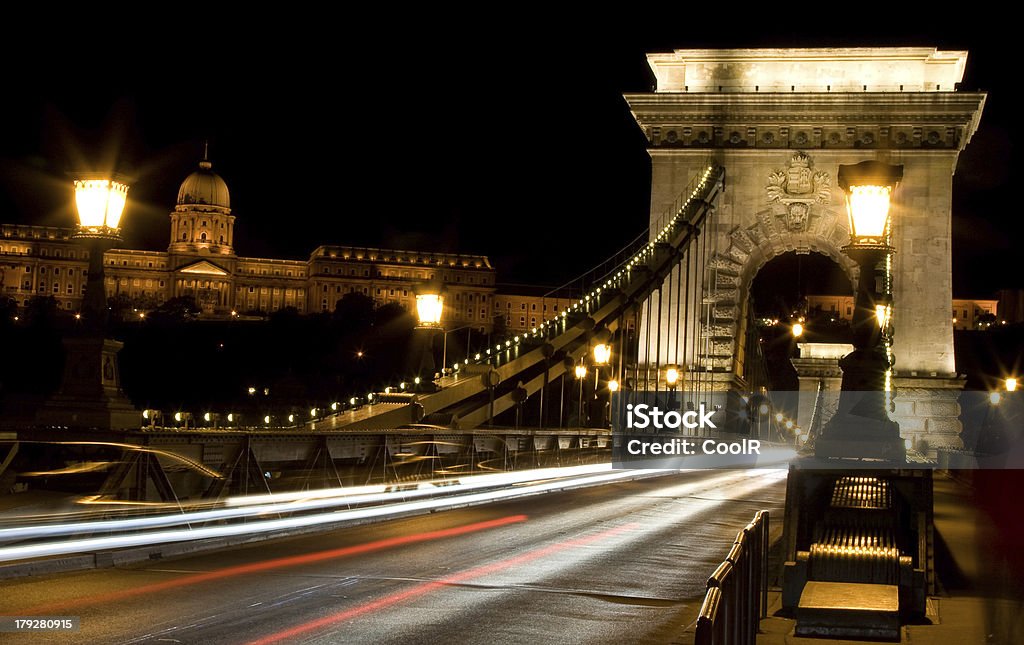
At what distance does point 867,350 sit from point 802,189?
37.7 metres

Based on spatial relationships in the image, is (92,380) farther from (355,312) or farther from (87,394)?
(355,312)

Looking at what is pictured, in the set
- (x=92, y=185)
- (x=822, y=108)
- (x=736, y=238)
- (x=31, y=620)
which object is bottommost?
(x=31, y=620)

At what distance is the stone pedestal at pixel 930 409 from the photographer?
4594 centimetres

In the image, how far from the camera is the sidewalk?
10.8m

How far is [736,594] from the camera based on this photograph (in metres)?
7.00

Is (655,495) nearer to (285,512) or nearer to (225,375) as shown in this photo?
(285,512)

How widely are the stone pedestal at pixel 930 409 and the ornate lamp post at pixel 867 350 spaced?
34.1 m

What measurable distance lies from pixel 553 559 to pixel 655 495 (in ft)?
42.1

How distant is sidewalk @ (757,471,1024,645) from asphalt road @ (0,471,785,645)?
0.95 metres

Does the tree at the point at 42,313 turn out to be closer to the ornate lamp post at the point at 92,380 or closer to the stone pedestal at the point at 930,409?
the stone pedestal at the point at 930,409

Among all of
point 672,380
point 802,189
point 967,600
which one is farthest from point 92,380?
point 802,189

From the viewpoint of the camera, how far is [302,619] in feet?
33.8

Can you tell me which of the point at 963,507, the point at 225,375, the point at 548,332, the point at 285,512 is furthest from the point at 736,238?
the point at 225,375

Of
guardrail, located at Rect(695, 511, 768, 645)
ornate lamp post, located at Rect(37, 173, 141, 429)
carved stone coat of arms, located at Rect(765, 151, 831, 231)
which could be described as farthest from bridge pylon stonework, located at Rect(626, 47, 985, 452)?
guardrail, located at Rect(695, 511, 768, 645)
